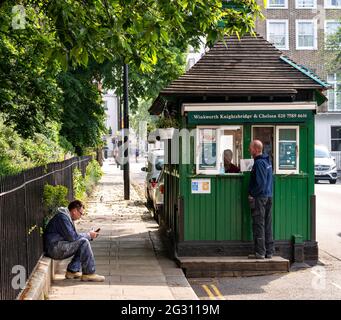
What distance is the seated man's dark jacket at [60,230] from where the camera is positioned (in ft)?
31.4

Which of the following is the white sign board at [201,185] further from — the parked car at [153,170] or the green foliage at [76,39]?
the parked car at [153,170]

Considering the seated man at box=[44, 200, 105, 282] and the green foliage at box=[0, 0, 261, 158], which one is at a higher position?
the green foliage at box=[0, 0, 261, 158]

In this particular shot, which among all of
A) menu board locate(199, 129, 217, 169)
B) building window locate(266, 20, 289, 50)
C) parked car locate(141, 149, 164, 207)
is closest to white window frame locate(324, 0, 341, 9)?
building window locate(266, 20, 289, 50)

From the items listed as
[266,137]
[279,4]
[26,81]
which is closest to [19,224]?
[266,137]

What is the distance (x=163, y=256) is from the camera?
12336 millimetres

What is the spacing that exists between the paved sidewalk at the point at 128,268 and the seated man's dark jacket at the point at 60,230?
0.59 m

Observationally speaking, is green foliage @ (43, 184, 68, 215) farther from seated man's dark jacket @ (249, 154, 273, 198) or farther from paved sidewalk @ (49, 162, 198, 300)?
seated man's dark jacket @ (249, 154, 273, 198)

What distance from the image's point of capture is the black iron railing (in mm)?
6672

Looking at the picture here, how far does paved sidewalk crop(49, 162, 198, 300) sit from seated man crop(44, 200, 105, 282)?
166 millimetres

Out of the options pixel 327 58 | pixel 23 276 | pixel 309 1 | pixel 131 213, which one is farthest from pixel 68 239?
pixel 309 1

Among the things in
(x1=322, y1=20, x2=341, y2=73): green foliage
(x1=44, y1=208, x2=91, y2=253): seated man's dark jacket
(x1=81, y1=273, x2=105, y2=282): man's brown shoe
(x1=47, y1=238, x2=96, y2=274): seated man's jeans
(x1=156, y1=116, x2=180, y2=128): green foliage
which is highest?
(x1=322, y1=20, x2=341, y2=73): green foliage

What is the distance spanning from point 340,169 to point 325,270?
128 feet

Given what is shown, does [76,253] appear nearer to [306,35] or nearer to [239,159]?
[239,159]

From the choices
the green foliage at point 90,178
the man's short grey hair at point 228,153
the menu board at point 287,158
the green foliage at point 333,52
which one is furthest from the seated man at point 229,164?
the green foliage at point 333,52
